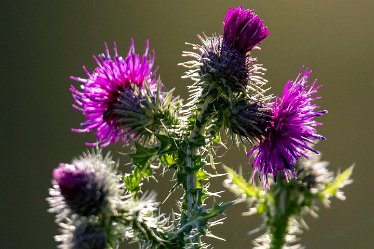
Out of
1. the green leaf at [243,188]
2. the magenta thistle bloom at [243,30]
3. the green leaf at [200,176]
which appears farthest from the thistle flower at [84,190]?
the magenta thistle bloom at [243,30]

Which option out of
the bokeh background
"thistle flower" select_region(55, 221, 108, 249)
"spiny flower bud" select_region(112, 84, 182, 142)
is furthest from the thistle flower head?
the bokeh background

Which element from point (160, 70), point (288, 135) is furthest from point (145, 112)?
point (160, 70)

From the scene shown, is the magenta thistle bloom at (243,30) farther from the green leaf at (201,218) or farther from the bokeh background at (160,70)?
the bokeh background at (160,70)

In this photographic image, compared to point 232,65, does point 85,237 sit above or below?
below

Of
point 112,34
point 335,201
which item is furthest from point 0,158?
point 335,201

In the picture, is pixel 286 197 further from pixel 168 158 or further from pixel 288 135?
pixel 168 158

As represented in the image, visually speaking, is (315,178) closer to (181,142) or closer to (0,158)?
(181,142)
